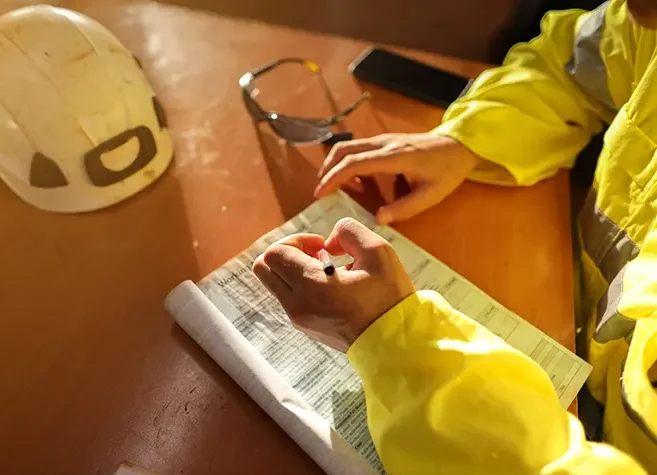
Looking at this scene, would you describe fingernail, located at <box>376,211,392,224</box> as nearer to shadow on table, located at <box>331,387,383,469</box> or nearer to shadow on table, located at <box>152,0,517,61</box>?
shadow on table, located at <box>331,387,383,469</box>

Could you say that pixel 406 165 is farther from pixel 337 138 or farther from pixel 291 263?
pixel 291 263

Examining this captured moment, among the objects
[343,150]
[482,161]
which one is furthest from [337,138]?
[482,161]

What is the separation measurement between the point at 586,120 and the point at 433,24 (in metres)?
0.50

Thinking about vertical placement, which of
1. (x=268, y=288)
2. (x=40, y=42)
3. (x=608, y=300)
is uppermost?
(x=40, y=42)

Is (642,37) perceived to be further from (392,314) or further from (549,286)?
(392,314)

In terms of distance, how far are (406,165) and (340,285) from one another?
0.20 m

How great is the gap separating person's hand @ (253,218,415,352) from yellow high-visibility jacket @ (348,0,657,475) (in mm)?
16

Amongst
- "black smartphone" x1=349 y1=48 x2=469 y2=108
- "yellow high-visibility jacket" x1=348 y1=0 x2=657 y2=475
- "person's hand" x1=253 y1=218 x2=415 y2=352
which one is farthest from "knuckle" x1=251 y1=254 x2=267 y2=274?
"black smartphone" x1=349 y1=48 x2=469 y2=108

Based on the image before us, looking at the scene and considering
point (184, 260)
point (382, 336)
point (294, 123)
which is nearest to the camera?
point (382, 336)

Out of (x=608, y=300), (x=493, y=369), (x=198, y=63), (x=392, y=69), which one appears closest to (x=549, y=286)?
(x=608, y=300)

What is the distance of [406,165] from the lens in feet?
2.10

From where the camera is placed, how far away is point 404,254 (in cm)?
60

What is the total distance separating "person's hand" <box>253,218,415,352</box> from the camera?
18.8 inches

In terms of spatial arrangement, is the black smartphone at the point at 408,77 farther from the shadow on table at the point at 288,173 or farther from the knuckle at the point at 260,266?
the knuckle at the point at 260,266
